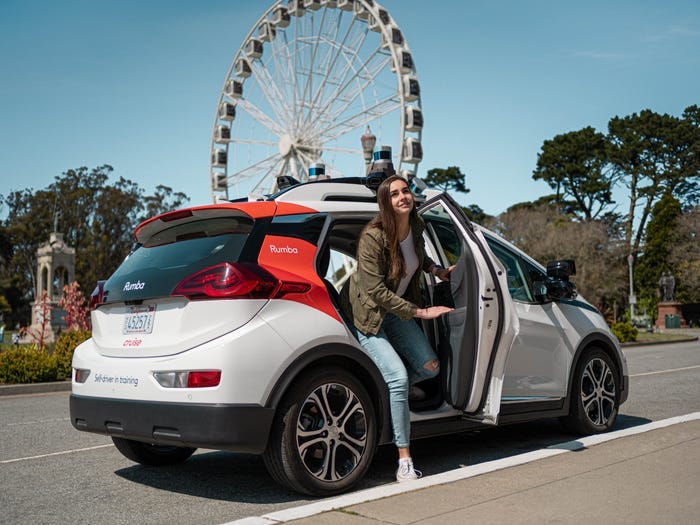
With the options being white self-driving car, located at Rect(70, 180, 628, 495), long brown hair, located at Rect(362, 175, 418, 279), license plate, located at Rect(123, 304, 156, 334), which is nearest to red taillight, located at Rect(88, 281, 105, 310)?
white self-driving car, located at Rect(70, 180, 628, 495)

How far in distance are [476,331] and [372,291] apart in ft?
2.77

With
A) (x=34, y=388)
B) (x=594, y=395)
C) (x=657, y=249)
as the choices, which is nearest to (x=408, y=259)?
(x=594, y=395)

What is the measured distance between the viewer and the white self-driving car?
427 centimetres

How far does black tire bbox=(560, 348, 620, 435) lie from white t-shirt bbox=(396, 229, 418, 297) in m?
2.11

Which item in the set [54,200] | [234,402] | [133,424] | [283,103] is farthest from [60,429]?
[54,200]

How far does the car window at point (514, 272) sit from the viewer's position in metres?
6.13

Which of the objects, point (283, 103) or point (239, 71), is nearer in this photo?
point (283, 103)

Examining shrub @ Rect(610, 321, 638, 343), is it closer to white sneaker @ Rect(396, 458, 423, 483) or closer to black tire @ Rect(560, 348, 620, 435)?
black tire @ Rect(560, 348, 620, 435)

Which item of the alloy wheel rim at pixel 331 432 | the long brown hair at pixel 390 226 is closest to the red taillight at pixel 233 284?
the alloy wheel rim at pixel 331 432

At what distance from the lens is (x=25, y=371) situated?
1436 cm

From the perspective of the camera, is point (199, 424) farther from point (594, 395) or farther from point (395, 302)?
point (594, 395)

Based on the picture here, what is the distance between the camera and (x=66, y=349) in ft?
50.9

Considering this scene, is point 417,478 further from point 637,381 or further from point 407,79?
point 407,79

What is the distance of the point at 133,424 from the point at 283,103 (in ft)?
95.1
